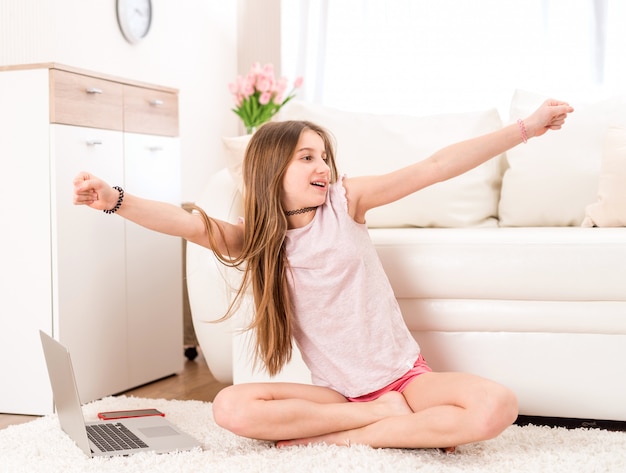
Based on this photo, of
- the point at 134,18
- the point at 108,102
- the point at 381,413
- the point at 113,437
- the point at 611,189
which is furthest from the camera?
the point at 134,18

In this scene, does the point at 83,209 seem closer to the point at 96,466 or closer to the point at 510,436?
the point at 96,466

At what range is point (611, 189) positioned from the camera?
83.8 inches

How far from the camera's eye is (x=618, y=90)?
344cm

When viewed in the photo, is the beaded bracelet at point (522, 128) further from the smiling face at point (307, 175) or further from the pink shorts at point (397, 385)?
the pink shorts at point (397, 385)

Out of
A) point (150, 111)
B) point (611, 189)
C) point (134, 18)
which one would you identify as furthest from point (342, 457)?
point (134, 18)

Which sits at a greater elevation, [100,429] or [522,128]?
[522,128]

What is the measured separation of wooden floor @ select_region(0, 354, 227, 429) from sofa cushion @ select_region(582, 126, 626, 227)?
1229mm

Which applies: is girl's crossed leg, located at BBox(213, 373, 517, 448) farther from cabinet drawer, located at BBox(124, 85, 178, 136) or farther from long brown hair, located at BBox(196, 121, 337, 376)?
cabinet drawer, located at BBox(124, 85, 178, 136)

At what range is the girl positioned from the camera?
1.59 meters

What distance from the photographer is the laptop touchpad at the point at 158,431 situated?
173cm

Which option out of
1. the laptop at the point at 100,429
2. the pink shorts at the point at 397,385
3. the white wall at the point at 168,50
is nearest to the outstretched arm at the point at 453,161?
the pink shorts at the point at 397,385

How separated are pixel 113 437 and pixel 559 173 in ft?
4.88

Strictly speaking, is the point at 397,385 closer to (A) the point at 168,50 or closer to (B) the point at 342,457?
(B) the point at 342,457

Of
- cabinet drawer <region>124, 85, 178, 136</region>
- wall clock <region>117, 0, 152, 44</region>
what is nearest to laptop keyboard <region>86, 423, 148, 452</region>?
cabinet drawer <region>124, 85, 178, 136</region>
